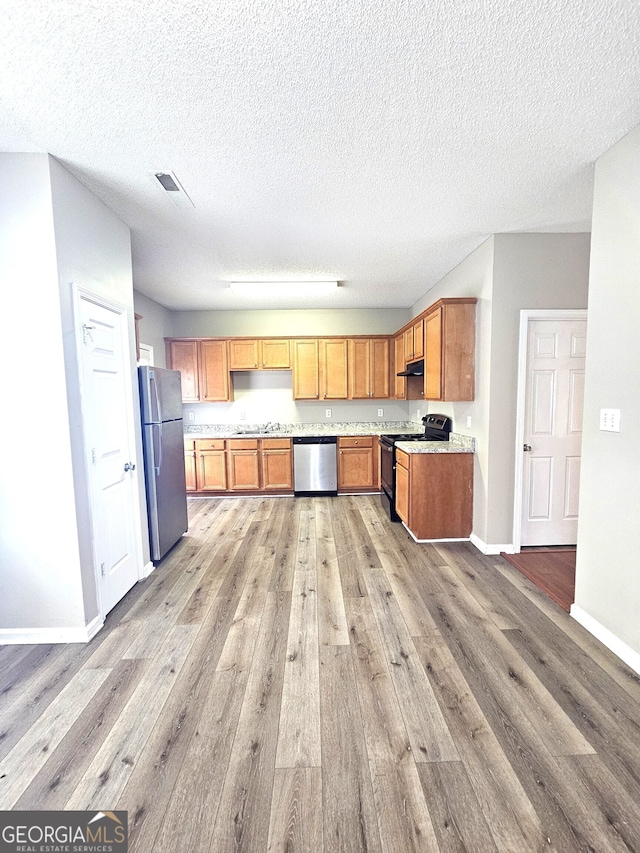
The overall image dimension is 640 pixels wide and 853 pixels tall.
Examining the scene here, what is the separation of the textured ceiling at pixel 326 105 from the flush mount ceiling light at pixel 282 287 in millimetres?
1216

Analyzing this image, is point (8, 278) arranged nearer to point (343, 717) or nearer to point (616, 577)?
point (343, 717)

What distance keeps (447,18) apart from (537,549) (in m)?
3.48

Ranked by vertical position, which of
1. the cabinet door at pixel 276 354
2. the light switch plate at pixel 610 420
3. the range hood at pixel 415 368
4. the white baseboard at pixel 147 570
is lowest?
the white baseboard at pixel 147 570

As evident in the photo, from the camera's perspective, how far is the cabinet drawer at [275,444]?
192 inches

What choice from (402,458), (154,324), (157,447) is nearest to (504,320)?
(402,458)

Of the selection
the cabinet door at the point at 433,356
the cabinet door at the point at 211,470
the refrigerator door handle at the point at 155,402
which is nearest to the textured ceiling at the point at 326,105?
the cabinet door at the point at 433,356

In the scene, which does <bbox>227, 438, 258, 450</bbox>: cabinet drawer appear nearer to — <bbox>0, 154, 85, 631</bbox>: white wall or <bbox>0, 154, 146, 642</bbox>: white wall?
<bbox>0, 154, 146, 642</bbox>: white wall

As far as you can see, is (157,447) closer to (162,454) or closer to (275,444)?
(162,454)

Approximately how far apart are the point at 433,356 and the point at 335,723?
2.98m

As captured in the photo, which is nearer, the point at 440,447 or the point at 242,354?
the point at 440,447

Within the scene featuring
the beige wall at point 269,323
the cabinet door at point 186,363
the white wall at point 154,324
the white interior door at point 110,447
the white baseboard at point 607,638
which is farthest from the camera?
the beige wall at point 269,323

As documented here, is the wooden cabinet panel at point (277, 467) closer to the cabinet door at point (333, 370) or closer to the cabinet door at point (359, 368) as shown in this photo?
the cabinet door at point (333, 370)

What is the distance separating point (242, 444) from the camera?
4.85 m

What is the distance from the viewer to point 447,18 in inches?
47.4
